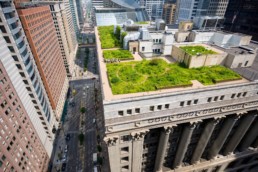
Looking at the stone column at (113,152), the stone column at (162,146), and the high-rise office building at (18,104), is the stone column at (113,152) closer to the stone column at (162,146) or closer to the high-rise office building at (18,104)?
the stone column at (162,146)

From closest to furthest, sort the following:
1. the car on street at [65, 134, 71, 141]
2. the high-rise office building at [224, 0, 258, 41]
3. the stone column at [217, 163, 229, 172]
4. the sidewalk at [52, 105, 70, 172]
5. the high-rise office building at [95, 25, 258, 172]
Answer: the high-rise office building at [95, 25, 258, 172]
the stone column at [217, 163, 229, 172]
the sidewalk at [52, 105, 70, 172]
the car on street at [65, 134, 71, 141]
the high-rise office building at [224, 0, 258, 41]

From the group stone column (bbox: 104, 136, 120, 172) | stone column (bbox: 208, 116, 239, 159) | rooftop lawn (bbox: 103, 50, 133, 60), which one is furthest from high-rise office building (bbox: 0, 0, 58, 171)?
stone column (bbox: 208, 116, 239, 159)

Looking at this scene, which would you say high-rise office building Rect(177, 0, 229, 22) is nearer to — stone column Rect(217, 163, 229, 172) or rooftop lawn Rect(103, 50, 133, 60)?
rooftop lawn Rect(103, 50, 133, 60)

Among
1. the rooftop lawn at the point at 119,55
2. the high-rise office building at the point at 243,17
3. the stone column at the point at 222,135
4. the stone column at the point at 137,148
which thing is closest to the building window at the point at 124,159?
the stone column at the point at 137,148

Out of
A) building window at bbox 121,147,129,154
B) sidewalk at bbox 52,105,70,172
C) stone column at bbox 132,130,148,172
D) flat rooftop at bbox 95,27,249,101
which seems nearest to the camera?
flat rooftop at bbox 95,27,249,101

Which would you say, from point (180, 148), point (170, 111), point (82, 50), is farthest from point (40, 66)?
point (82, 50)

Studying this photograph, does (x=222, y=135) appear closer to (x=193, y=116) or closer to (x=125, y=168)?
(x=193, y=116)
